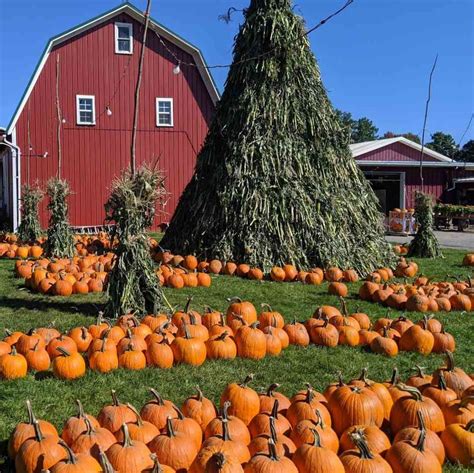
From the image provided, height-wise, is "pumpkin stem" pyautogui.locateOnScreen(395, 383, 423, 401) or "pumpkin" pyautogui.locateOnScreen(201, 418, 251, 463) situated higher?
"pumpkin stem" pyautogui.locateOnScreen(395, 383, 423, 401)

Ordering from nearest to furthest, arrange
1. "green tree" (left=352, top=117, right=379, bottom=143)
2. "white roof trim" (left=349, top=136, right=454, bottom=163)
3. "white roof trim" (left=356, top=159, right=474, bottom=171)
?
"white roof trim" (left=356, top=159, right=474, bottom=171)
"white roof trim" (left=349, top=136, right=454, bottom=163)
"green tree" (left=352, top=117, right=379, bottom=143)

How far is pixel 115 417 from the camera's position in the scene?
3.16 metres

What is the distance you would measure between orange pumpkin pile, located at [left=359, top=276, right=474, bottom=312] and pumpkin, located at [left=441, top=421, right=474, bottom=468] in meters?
4.31

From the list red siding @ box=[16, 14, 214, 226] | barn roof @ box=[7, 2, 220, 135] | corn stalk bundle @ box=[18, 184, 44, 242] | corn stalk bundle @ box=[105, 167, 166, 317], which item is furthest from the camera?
red siding @ box=[16, 14, 214, 226]

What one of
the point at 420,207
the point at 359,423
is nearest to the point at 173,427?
the point at 359,423

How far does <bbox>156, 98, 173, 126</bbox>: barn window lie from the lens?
21781 mm

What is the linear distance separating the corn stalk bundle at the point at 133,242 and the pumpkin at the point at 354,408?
362 cm

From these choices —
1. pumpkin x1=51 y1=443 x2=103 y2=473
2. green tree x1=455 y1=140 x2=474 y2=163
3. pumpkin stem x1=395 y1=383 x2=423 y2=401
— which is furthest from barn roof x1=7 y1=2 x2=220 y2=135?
green tree x1=455 y1=140 x2=474 y2=163

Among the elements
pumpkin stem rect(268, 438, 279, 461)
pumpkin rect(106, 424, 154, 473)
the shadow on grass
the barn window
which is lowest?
the shadow on grass

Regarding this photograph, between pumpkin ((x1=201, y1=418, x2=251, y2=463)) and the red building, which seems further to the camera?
the red building

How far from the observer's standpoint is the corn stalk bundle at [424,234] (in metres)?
13.8

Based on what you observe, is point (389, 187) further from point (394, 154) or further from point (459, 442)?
point (459, 442)

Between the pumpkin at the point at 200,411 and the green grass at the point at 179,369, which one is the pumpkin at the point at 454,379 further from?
the pumpkin at the point at 200,411

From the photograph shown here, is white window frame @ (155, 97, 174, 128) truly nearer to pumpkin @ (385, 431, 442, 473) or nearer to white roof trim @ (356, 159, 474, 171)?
white roof trim @ (356, 159, 474, 171)
